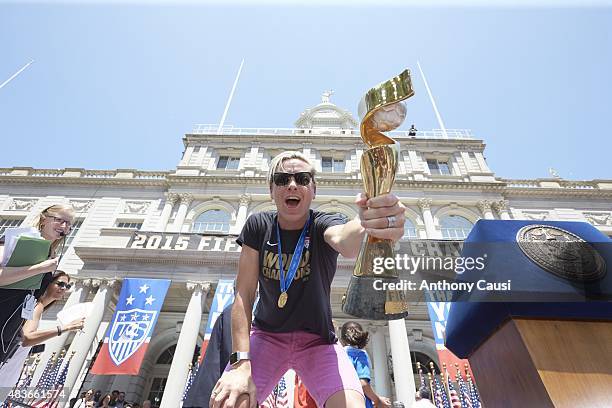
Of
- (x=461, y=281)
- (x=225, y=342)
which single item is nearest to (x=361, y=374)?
(x=225, y=342)

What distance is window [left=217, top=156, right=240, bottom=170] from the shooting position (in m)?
22.2

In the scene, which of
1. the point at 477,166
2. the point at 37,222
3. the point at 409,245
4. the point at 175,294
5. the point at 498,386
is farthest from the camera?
the point at 477,166

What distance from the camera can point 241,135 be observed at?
2316 centimetres

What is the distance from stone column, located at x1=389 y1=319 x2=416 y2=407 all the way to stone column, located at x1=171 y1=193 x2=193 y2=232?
1328 centimetres

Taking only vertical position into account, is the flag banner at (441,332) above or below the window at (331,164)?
below

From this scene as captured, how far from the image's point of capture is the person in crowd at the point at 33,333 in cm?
323

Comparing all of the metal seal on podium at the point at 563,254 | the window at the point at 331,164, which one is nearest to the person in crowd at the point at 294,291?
the metal seal on podium at the point at 563,254

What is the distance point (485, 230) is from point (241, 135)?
2325 cm

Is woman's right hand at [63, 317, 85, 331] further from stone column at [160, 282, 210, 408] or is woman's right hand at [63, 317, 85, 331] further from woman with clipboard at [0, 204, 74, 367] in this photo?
stone column at [160, 282, 210, 408]

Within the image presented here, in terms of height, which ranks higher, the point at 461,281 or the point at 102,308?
the point at 102,308

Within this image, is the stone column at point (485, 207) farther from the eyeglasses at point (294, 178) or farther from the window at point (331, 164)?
the eyeglasses at point (294, 178)

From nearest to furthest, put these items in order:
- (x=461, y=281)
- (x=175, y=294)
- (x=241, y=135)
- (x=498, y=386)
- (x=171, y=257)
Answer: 1. (x=498, y=386)
2. (x=461, y=281)
3. (x=171, y=257)
4. (x=175, y=294)
5. (x=241, y=135)

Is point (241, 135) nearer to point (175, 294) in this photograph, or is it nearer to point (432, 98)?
point (175, 294)

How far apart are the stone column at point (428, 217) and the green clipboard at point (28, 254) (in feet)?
54.3
